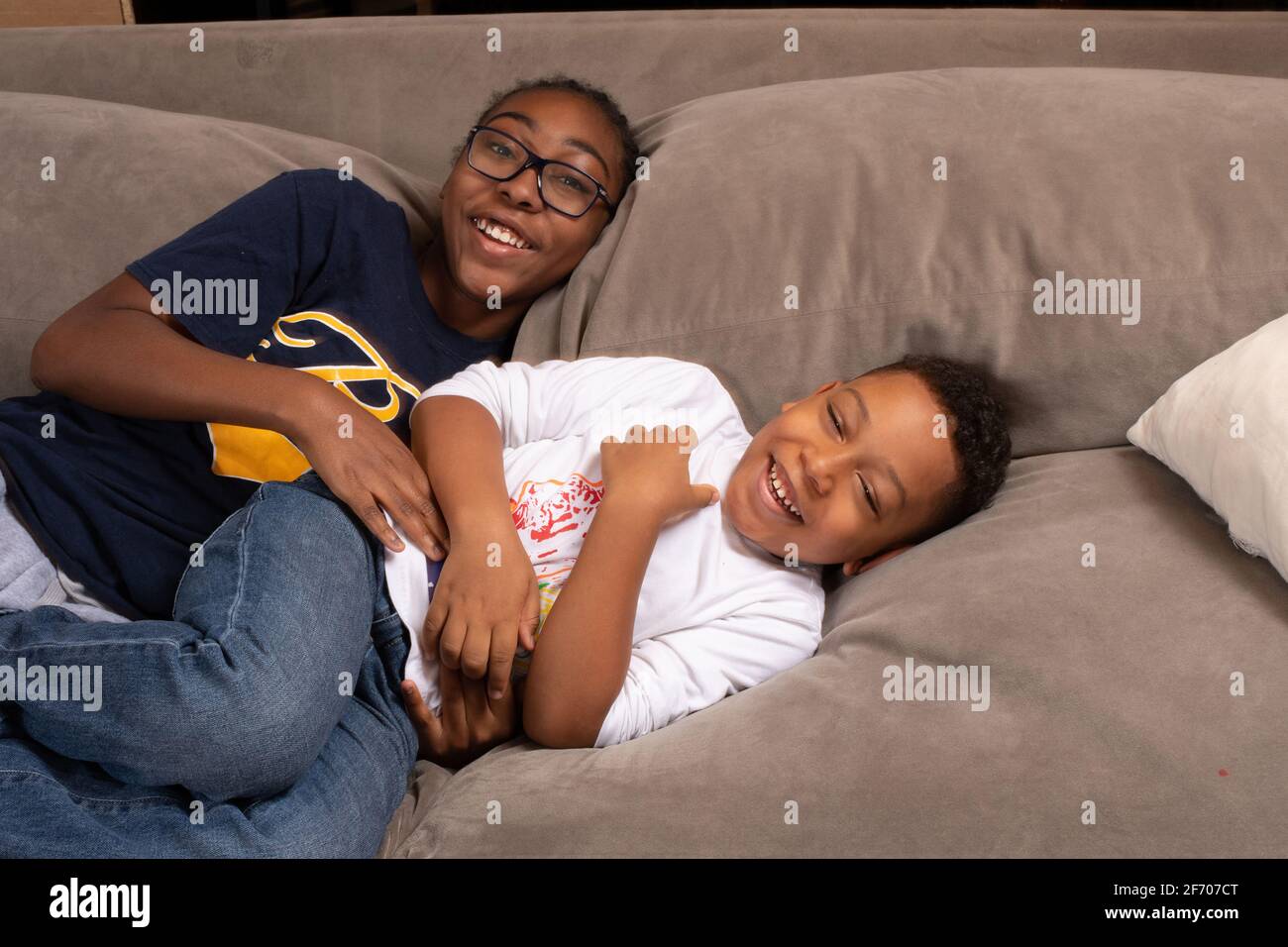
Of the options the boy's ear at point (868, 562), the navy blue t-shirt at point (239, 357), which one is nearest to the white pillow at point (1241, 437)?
the boy's ear at point (868, 562)

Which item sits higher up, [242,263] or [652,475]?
[242,263]

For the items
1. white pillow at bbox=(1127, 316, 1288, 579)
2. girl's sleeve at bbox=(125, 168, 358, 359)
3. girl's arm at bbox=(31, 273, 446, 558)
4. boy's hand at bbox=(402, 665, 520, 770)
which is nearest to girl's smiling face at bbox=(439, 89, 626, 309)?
girl's sleeve at bbox=(125, 168, 358, 359)

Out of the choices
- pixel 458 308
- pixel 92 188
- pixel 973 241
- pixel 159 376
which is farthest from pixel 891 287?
pixel 92 188

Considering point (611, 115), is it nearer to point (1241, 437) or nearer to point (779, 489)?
point (779, 489)

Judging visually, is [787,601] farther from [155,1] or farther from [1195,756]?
[155,1]

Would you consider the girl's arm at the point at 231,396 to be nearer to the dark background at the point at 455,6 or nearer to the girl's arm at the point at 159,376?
the girl's arm at the point at 159,376

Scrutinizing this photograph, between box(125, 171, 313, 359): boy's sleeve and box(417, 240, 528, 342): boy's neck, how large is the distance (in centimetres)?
18

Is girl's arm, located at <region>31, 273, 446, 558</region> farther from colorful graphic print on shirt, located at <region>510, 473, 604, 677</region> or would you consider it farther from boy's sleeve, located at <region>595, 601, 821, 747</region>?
boy's sleeve, located at <region>595, 601, 821, 747</region>

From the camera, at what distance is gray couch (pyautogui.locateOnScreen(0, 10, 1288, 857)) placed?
90 cm

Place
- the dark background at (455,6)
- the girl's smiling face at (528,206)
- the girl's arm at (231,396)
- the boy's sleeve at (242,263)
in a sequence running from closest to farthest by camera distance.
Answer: the girl's arm at (231,396), the boy's sleeve at (242,263), the girl's smiling face at (528,206), the dark background at (455,6)

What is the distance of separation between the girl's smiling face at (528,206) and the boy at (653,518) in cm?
18

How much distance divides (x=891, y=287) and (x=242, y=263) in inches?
30.5

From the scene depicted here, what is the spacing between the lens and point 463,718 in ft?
3.58

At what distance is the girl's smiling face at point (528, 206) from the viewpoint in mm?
1342
